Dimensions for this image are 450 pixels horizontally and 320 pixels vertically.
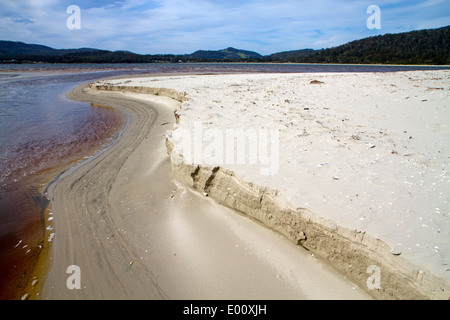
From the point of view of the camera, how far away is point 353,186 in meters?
3.01

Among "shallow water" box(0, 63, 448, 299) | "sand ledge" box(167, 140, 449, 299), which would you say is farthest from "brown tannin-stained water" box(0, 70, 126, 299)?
"sand ledge" box(167, 140, 449, 299)

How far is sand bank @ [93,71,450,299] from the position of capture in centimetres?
208

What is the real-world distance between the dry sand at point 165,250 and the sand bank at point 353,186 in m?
0.24

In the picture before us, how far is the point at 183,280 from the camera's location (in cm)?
256

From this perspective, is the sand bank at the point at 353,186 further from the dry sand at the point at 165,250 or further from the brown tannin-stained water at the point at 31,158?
the brown tannin-stained water at the point at 31,158

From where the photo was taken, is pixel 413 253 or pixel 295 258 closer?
pixel 413 253

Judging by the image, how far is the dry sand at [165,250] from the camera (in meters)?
2.42

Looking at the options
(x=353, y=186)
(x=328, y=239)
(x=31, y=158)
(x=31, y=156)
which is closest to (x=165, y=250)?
(x=328, y=239)

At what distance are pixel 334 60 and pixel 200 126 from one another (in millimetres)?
70386

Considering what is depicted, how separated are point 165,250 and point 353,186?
2.54 metres

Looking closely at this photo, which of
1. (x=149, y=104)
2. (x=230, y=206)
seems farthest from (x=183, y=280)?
(x=149, y=104)

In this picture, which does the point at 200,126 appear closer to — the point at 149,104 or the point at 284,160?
the point at 284,160

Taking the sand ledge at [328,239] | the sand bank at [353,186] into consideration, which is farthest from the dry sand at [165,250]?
the sand bank at [353,186]

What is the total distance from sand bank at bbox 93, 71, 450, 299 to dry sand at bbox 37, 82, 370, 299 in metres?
0.24
